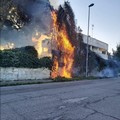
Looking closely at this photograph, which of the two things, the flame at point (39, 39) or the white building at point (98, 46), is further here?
the white building at point (98, 46)

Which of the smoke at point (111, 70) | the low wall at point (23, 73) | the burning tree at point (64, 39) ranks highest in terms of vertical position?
the burning tree at point (64, 39)

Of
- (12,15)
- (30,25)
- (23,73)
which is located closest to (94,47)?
(30,25)

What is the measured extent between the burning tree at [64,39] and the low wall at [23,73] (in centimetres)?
317

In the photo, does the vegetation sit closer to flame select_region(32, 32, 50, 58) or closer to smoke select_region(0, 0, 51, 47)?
flame select_region(32, 32, 50, 58)

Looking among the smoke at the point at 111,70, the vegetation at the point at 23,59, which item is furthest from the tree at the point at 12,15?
the smoke at the point at 111,70

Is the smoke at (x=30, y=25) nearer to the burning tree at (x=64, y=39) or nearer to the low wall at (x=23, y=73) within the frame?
the burning tree at (x=64, y=39)

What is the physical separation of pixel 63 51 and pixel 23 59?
7468 mm

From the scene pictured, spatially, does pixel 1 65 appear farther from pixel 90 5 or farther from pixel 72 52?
pixel 90 5

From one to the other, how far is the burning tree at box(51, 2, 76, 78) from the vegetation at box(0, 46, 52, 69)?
2.64 m

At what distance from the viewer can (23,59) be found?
21.7 m

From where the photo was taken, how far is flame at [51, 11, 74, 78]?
27.2 m

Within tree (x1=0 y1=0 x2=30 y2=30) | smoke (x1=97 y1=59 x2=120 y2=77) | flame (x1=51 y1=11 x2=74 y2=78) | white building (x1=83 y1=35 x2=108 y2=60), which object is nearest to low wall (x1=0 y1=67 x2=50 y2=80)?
flame (x1=51 y1=11 x2=74 y2=78)

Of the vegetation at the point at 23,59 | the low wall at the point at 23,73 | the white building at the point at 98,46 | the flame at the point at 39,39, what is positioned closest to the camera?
the low wall at the point at 23,73

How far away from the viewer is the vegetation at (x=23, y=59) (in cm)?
2012
